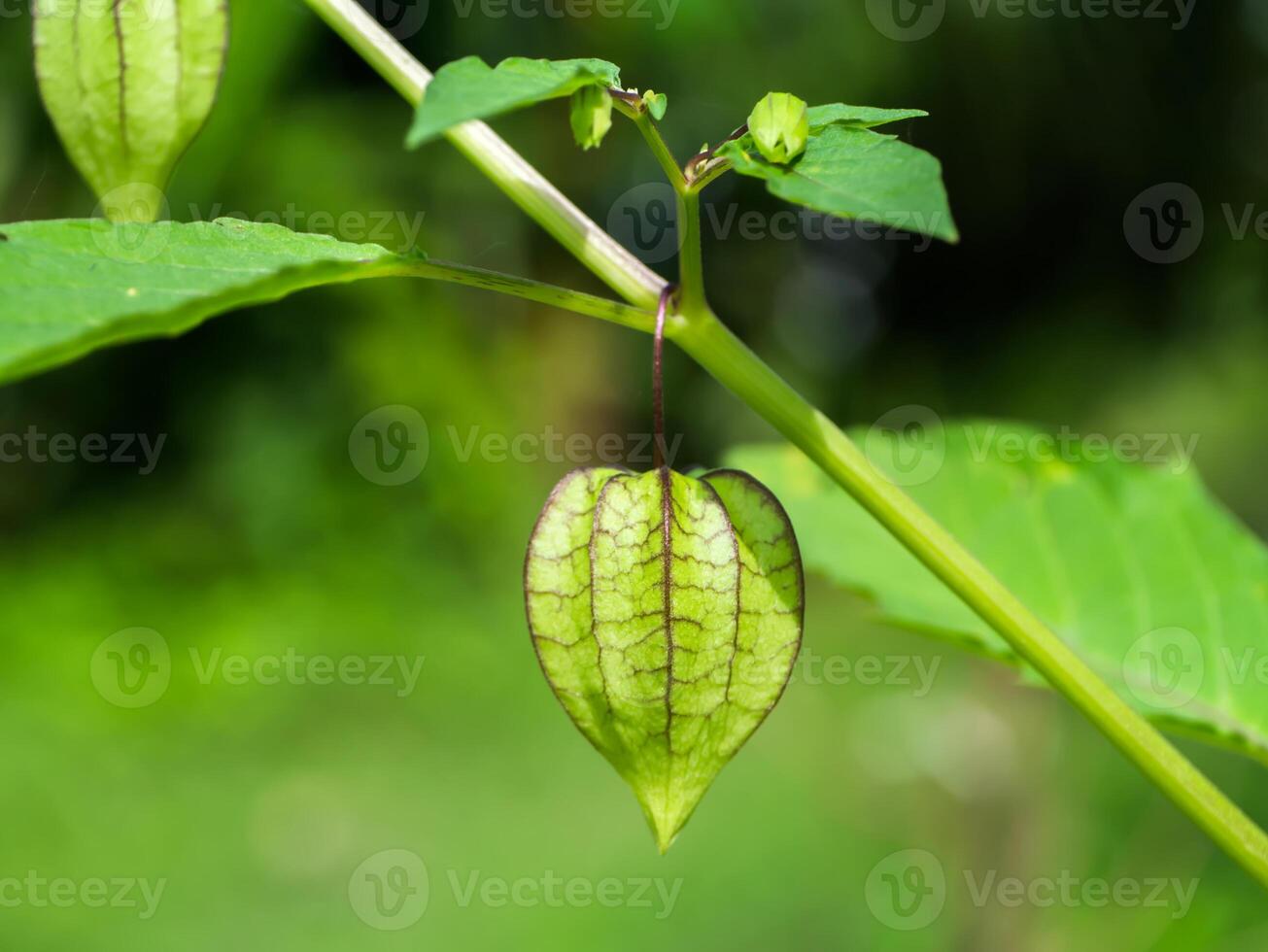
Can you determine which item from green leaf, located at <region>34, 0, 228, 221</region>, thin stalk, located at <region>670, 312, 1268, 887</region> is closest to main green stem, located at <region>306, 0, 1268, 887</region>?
thin stalk, located at <region>670, 312, 1268, 887</region>

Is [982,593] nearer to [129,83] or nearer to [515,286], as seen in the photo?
[515,286]

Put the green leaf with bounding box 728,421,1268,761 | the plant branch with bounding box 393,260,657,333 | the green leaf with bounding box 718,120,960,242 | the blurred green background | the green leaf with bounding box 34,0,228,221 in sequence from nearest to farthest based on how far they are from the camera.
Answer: the green leaf with bounding box 718,120,960,242
the plant branch with bounding box 393,260,657,333
the green leaf with bounding box 34,0,228,221
the green leaf with bounding box 728,421,1268,761
the blurred green background

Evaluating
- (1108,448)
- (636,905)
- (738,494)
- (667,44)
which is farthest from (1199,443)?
(738,494)

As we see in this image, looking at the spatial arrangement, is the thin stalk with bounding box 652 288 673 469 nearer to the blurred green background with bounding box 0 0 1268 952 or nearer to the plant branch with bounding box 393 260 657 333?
the plant branch with bounding box 393 260 657 333

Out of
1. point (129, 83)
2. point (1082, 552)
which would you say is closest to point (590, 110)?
point (129, 83)

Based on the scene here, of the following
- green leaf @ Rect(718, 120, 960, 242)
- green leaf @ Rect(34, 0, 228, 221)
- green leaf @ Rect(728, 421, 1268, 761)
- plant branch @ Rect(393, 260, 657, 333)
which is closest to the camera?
green leaf @ Rect(718, 120, 960, 242)

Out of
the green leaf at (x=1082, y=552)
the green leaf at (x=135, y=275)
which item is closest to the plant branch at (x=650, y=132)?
the green leaf at (x=135, y=275)

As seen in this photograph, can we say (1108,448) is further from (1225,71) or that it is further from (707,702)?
(1225,71)
